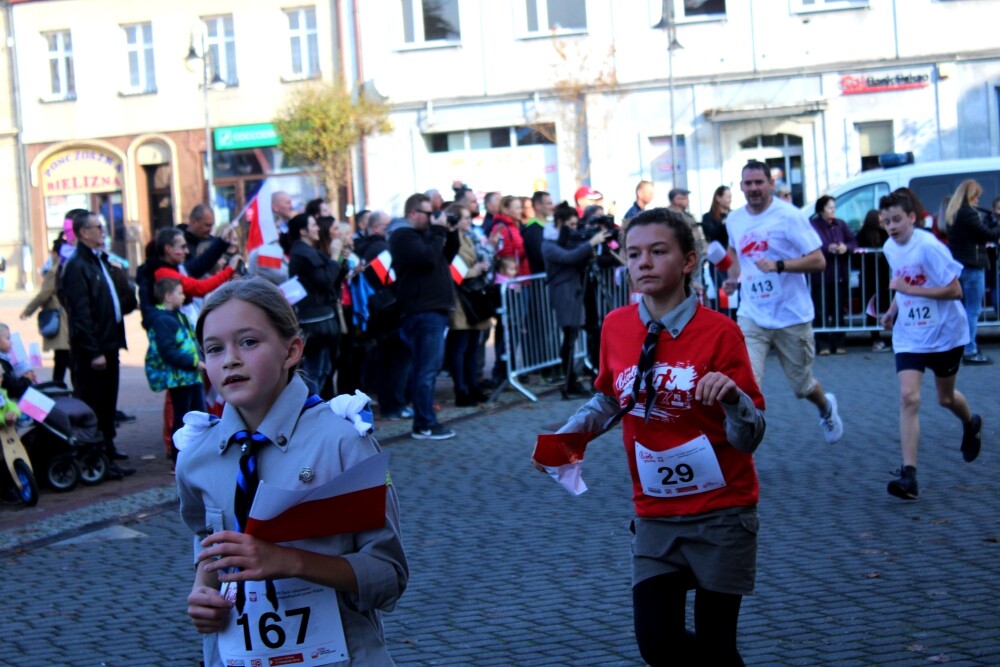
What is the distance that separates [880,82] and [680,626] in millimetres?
29259

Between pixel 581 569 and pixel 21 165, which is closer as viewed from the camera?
pixel 581 569

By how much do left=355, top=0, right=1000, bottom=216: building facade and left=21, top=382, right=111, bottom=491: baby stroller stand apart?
2158 cm

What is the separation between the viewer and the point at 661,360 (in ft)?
14.2

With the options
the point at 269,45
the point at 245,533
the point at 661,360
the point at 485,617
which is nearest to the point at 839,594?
the point at 485,617

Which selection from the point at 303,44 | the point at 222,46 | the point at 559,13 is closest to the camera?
the point at 559,13

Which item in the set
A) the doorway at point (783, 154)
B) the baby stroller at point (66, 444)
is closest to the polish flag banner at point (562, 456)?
the baby stroller at point (66, 444)

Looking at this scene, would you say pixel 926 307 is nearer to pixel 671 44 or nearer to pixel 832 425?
pixel 832 425

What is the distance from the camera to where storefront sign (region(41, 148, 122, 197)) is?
3809 cm

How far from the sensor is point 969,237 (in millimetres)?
15125

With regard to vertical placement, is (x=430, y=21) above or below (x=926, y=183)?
above

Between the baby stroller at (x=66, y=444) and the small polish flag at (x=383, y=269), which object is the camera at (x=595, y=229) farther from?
the baby stroller at (x=66, y=444)

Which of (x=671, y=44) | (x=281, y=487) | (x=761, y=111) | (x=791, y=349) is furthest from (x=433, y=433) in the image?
(x=761, y=111)

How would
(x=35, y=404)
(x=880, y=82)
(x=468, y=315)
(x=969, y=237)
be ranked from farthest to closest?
(x=880, y=82) → (x=969, y=237) → (x=468, y=315) → (x=35, y=404)

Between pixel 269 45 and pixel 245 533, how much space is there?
35.1 metres
